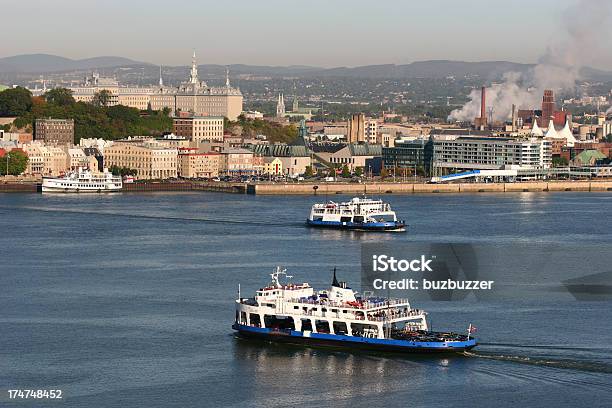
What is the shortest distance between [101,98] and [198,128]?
388 cm

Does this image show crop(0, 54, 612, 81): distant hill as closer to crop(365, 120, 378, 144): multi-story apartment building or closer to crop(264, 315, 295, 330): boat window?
crop(365, 120, 378, 144): multi-story apartment building

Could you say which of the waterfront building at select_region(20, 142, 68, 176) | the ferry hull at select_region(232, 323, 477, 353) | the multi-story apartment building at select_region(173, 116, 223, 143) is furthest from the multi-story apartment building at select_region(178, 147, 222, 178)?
the ferry hull at select_region(232, 323, 477, 353)

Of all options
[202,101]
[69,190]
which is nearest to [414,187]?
[69,190]

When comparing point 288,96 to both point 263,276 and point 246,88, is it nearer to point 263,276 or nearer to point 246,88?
point 246,88

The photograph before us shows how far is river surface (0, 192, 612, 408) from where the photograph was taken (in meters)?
9.02

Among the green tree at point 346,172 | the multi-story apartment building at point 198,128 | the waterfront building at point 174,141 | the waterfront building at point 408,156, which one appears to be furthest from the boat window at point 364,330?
the multi-story apartment building at point 198,128

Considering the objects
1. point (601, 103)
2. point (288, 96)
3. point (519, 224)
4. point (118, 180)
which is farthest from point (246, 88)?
Result: point (519, 224)

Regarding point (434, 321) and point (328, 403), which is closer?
point (328, 403)

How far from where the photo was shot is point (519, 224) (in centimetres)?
1869

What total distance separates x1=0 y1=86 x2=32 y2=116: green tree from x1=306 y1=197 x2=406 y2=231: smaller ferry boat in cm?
1532

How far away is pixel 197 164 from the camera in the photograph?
2908 cm

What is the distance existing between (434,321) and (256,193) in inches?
585

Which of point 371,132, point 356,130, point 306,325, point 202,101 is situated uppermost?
point 202,101

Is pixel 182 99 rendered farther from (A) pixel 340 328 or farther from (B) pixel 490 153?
(A) pixel 340 328
